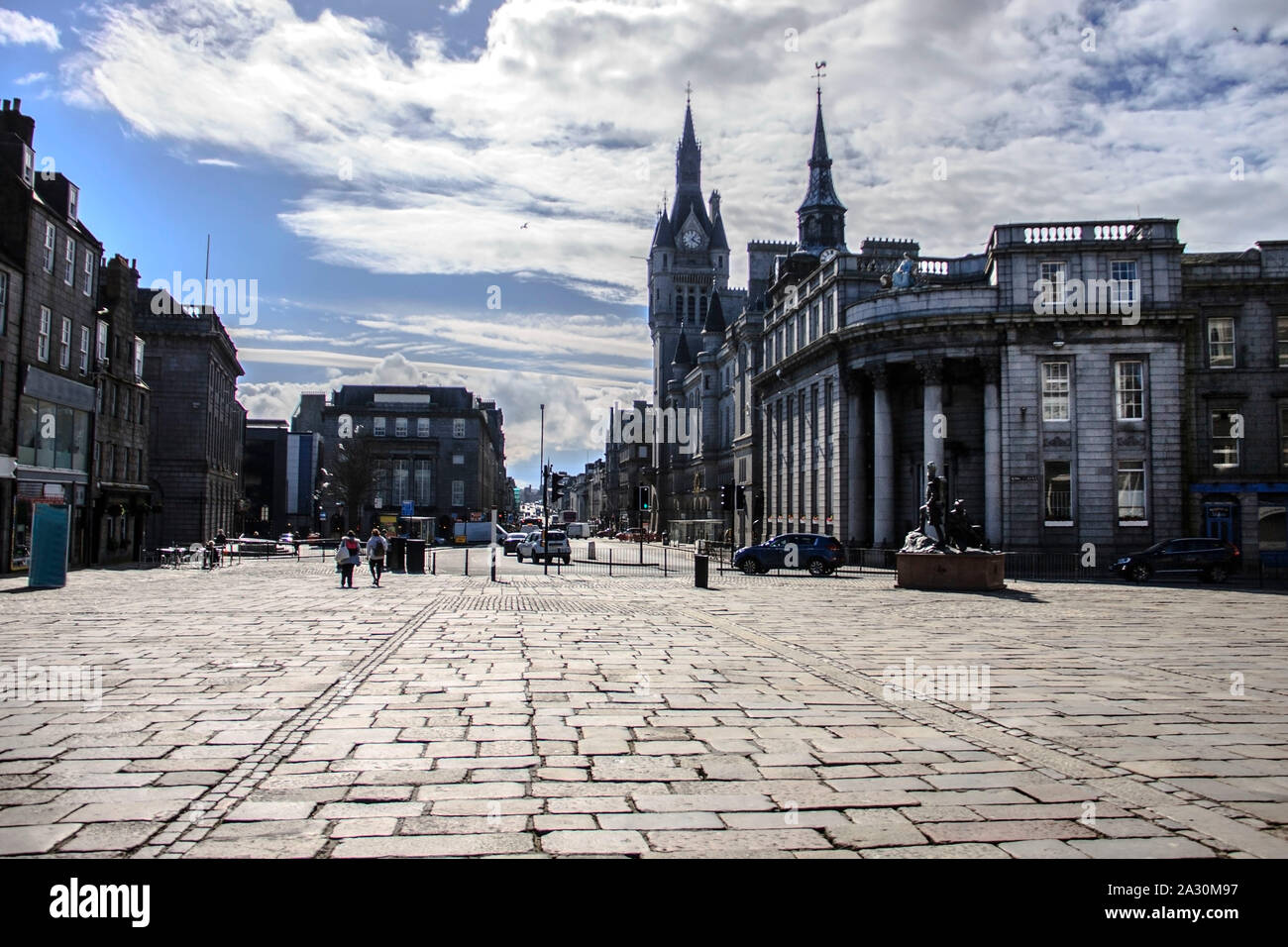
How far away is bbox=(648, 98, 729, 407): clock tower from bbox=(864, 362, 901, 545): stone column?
83285 millimetres

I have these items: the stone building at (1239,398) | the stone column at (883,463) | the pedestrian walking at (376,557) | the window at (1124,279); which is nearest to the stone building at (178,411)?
the pedestrian walking at (376,557)

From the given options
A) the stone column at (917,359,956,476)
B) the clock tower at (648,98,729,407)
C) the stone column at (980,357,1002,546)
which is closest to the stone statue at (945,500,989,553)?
the stone column at (980,357,1002,546)

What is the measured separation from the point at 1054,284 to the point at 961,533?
1726 centimetres

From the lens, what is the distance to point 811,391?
171 ft

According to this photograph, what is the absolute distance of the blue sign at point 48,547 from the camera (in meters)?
23.6

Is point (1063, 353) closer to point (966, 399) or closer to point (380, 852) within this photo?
point (966, 399)

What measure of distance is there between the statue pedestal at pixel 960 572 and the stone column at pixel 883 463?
15693 mm

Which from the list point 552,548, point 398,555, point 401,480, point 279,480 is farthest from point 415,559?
point 401,480

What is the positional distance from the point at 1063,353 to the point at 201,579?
34.7m

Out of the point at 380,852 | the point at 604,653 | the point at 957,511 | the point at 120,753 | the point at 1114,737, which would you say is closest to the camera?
the point at 380,852

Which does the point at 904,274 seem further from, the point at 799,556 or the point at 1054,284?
the point at 799,556

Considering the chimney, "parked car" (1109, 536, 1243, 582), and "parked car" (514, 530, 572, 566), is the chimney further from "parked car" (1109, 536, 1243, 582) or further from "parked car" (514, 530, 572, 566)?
"parked car" (1109, 536, 1243, 582)

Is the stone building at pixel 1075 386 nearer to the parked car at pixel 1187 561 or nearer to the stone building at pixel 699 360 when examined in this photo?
the parked car at pixel 1187 561

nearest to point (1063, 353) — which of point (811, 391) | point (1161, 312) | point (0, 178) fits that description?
point (1161, 312)
